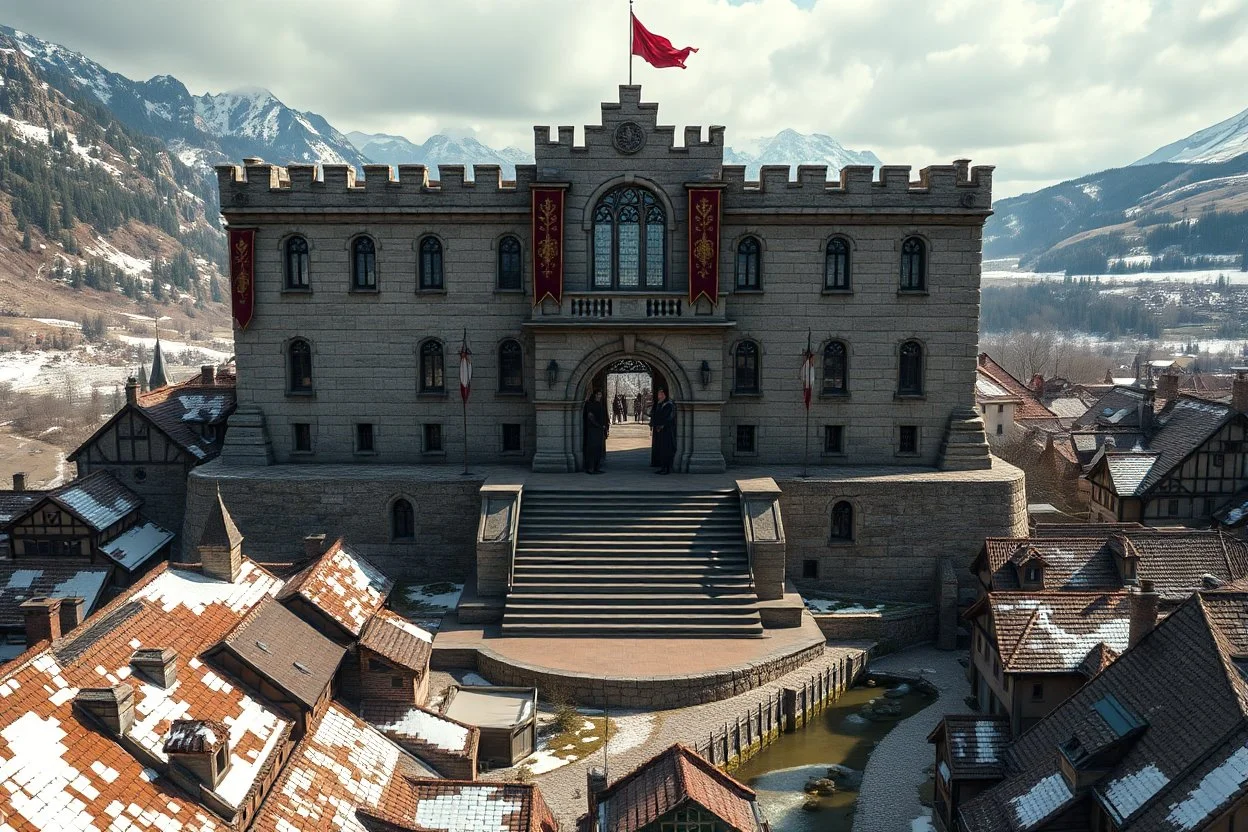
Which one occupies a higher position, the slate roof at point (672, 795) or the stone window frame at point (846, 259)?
the stone window frame at point (846, 259)

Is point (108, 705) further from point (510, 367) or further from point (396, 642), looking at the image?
point (510, 367)

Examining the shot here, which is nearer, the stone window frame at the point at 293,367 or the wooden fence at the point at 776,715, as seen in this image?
the wooden fence at the point at 776,715

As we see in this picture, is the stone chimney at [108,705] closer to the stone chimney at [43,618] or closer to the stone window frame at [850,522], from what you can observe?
the stone chimney at [43,618]

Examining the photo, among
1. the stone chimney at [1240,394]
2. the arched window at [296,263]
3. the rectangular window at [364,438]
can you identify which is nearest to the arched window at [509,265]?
the arched window at [296,263]

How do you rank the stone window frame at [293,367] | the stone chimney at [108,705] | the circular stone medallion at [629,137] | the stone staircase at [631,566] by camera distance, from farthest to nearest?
the stone window frame at [293,367] < the circular stone medallion at [629,137] < the stone staircase at [631,566] < the stone chimney at [108,705]

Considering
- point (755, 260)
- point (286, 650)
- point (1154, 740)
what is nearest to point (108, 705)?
point (286, 650)

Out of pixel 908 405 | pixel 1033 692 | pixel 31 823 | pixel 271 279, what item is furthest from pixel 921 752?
pixel 271 279

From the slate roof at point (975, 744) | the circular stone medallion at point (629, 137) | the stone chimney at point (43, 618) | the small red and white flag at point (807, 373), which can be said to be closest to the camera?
the stone chimney at point (43, 618)
